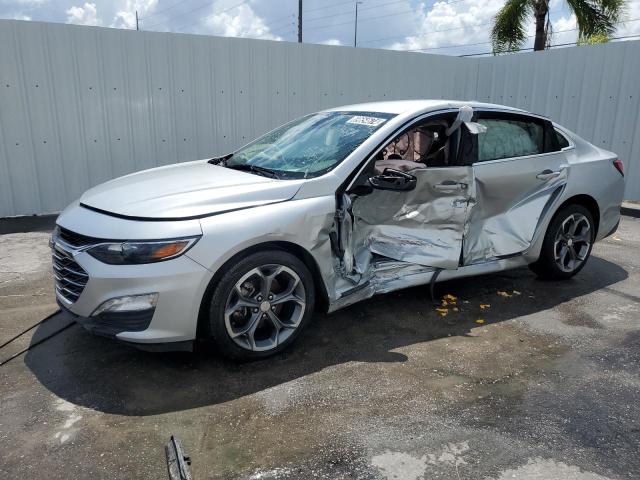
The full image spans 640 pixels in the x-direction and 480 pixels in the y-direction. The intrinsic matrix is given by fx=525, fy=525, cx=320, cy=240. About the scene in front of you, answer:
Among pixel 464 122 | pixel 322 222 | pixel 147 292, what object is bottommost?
pixel 147 292

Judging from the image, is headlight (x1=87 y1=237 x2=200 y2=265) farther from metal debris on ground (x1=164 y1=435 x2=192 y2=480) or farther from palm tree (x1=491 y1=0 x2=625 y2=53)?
palm tree (x1=491 y1=0 x2=625 y2=53)

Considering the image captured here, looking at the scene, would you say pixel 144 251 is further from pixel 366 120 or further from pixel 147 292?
pixel 366 120

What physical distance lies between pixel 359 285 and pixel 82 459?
2.01 m

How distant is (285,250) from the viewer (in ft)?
11.1

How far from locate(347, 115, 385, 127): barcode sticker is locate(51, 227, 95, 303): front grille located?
6.92 feet

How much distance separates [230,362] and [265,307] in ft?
1.47

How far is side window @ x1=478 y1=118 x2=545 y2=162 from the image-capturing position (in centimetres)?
431

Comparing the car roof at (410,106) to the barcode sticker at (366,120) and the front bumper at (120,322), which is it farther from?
the front bumper at (120,322)

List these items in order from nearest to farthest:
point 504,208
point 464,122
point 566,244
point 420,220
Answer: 1. point 420,220
2. point 464,122
3. point 504,208
4. point 566,244

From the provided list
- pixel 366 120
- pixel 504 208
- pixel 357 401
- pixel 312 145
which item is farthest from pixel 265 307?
pixel 504 208

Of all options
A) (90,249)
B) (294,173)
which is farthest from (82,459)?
(294,173)

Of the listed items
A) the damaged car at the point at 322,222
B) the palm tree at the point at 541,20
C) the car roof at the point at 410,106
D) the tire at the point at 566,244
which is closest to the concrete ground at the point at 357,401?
the damaged car at the point at 322,222

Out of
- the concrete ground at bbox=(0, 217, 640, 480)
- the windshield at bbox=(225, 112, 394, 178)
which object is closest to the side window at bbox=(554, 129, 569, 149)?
the concrete ground at bbox=(0, 217, 640, 480)

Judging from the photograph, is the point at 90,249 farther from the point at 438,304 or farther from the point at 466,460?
the point at 438,304
